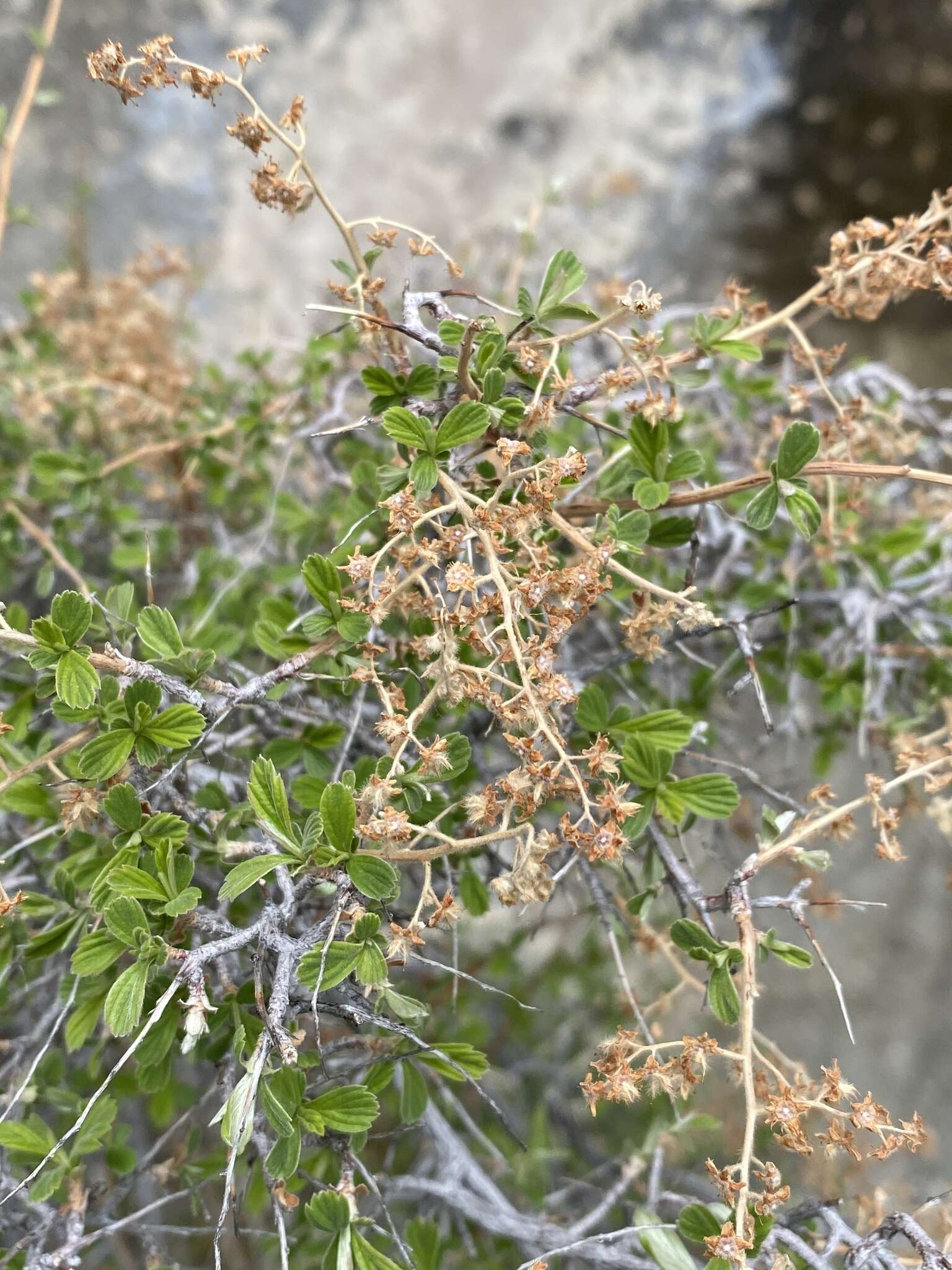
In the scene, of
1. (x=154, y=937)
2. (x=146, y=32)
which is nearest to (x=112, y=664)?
(x=154, y=937)

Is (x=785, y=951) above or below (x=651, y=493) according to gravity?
below

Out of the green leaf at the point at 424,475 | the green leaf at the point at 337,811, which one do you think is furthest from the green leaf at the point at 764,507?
the green leaf at the point at 337,811

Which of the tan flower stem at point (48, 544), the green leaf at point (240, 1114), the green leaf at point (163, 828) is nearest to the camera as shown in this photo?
the green leaf at point (240, 1114)

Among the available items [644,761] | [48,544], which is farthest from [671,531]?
[48,544]

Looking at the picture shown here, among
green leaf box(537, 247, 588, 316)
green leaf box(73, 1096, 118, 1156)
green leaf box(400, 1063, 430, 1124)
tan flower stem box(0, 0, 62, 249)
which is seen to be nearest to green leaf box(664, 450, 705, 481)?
green leaf box(537, 247, 588, 316)

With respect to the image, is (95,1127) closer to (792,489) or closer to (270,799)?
(270,799)

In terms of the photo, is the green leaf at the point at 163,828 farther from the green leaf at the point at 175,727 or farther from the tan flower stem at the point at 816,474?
the tan flower stem at the point at 816,474
